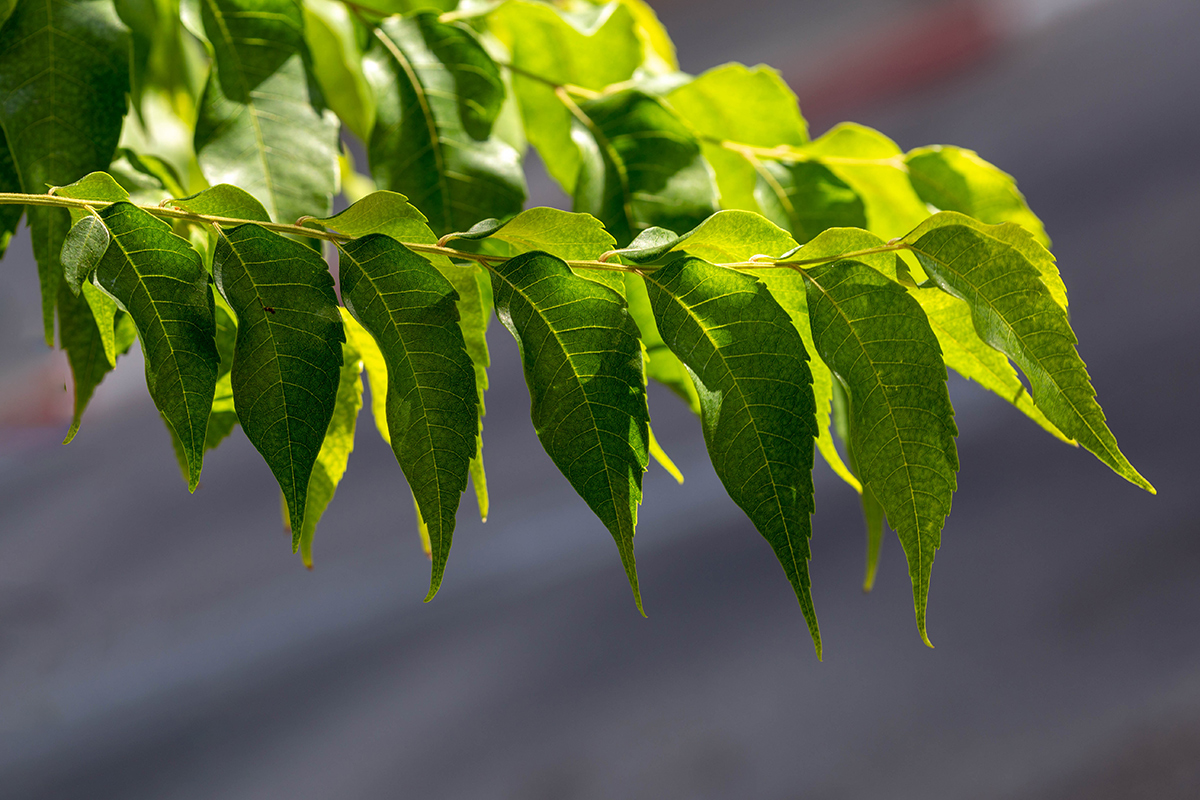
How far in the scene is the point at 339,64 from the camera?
A: 0.38 meters

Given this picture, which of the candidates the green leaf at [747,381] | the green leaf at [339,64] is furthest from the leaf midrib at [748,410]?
the green leaf at [339,64]

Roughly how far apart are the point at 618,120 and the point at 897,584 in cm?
157

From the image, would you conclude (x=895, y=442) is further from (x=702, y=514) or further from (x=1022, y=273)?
(x=702, y=514)

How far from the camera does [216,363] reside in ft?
0.57

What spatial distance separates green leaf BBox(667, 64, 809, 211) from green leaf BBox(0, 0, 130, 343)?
19 cm

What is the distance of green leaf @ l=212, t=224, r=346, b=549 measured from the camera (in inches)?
6.8

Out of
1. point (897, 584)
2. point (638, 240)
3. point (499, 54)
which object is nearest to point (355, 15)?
point (499, 54)

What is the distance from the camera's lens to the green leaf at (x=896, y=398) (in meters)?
0.17

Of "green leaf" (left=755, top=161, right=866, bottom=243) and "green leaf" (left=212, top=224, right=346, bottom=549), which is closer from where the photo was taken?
"green leaf" (left=212, top=224, right=346, bottom=549)

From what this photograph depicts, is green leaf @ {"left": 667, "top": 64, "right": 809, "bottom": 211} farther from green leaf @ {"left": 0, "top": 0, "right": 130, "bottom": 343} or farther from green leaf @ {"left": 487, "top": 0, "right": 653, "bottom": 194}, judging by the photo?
green leaf @ {"left": 0, "top": 0, "right": 130, "bottom": 343}

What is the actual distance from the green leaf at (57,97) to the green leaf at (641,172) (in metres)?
0.14

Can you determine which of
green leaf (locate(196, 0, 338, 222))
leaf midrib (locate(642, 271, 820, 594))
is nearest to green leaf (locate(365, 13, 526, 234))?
green leaf (locate(196, 0, 338, 222))

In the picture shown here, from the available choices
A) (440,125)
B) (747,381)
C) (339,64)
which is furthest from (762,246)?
(339,64)

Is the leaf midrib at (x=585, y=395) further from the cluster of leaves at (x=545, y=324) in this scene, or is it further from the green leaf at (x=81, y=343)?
the green leaf at (x=81, y=343)
